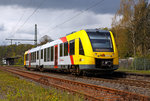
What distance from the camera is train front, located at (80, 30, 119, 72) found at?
514 inches

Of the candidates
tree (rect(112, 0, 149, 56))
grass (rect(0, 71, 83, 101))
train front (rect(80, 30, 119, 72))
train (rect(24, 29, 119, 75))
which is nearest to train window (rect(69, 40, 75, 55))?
train (rect(24, 29, 119, 75))

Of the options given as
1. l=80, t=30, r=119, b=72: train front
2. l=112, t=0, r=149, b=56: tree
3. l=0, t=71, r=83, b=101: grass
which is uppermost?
l=112, t=0, r=149, b=56: tree

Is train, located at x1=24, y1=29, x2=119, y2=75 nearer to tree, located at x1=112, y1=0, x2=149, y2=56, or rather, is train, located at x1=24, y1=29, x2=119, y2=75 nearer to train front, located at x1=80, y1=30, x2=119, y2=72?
train front, located at x1=80, y1=30, x2=119, y2=72

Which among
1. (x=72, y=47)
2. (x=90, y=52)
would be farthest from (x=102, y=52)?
(x=72, y=47)

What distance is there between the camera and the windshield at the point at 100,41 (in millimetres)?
13281

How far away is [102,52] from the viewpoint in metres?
13.1

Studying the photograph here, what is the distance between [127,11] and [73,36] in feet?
83.6

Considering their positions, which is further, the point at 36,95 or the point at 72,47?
the point at 72,47

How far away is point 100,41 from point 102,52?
2.87 feet

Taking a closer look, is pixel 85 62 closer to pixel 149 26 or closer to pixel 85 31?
pixel 85 31

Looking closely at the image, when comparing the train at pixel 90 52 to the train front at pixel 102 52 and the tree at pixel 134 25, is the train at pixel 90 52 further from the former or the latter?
the tree at pixel 134 25

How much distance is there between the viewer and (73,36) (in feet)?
49.8

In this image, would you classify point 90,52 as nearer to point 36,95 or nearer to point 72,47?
point 72,47

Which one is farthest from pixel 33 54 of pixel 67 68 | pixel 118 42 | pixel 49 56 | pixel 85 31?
pixel 118 42
